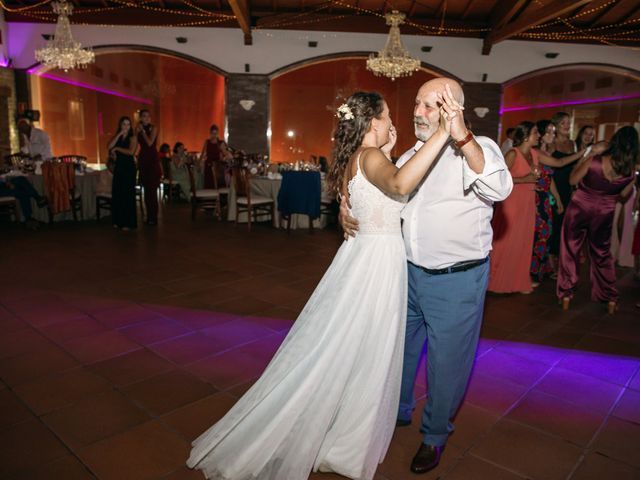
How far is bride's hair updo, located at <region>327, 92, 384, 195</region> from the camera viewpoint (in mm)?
1839

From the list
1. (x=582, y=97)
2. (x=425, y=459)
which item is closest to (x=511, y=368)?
(x=425, y=459)

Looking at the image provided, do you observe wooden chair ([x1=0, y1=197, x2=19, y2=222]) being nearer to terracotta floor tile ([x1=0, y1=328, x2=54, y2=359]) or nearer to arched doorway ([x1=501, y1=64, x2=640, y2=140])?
terracotta floor tile ([x1=0, y1=328, x2=54, y2=359])

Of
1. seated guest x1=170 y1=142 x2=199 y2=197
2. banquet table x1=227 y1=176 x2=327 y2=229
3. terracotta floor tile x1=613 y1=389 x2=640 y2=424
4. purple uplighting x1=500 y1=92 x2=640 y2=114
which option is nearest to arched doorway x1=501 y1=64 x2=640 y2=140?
purple uplighting x1=500 y1=92 x2=640 y2=114

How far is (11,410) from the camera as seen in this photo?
2.31 meters

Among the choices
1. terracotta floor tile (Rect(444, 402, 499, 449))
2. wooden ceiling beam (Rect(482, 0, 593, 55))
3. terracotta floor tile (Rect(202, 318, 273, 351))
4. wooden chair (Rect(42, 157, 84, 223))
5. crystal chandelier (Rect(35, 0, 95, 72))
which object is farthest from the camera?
crystal chandelier (Rect(35, 0, 95, 72))

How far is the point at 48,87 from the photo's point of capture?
10.7 metres

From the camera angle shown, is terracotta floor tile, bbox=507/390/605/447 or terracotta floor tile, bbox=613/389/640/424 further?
terracotta floor tile, bbox=613/389/640/424

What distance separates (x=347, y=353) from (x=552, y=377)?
1.63 metres

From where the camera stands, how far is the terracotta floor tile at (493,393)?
2.49 metres

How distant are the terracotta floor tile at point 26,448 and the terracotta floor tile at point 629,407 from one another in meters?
2.56

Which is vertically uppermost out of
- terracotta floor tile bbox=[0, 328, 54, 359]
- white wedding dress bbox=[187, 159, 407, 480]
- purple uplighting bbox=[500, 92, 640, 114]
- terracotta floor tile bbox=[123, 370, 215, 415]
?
purple uplighting bbox=[500, 92, 640, 114]

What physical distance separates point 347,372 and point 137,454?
3.10ft

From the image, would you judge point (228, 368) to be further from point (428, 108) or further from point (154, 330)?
point (428, 108)

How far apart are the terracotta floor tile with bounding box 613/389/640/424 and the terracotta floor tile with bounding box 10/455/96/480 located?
2414mm
